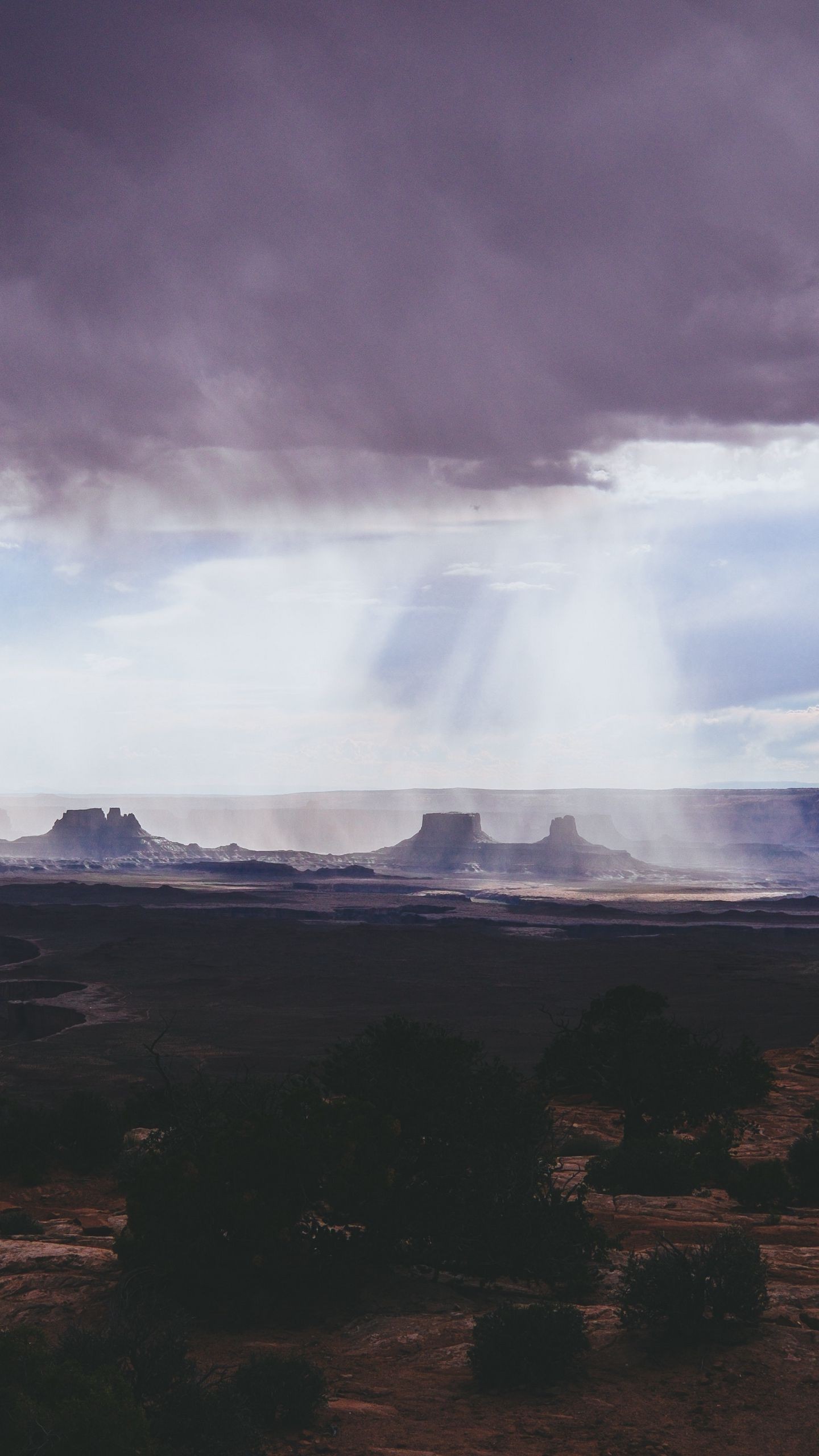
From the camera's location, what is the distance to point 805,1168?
16.8 m

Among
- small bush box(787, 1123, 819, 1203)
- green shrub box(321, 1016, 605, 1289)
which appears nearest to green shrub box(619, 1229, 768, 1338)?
green shrub box(321, 1016, 605, 1289)

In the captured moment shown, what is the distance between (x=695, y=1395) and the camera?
26.0 ft

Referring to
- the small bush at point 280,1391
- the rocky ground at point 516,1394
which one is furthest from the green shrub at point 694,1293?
the small bush at point 280,1391

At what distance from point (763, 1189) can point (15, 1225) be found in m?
11.3

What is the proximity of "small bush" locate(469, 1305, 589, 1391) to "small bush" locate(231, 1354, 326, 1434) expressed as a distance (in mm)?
1414

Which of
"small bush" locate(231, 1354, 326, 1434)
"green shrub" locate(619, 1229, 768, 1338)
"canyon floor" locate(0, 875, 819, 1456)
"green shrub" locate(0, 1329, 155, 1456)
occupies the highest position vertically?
"green shrub" locate(0, 1329, 155, 1456)

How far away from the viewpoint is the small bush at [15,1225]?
13742mm

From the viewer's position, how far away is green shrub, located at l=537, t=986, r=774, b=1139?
22.8 meters

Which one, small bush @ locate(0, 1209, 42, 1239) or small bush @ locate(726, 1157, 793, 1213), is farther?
small bush @ locate(726, 1157, 793, 1213)

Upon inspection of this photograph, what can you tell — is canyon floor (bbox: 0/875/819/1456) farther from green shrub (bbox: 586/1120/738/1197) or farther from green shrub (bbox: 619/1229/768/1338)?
green shrub (bbox: 586/1120/738/1197)

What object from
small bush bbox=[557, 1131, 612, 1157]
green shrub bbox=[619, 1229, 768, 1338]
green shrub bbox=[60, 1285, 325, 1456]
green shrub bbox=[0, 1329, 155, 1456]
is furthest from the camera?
small bush bbox=[557, 1131, 612, 1157]

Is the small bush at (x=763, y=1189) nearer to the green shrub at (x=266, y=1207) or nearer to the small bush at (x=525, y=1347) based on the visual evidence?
the green shrub at (x=266, y=1207)

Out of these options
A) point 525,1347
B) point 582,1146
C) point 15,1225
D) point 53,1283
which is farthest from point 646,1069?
point 53,1283

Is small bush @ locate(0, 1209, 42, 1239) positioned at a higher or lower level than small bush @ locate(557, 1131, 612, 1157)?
higher
